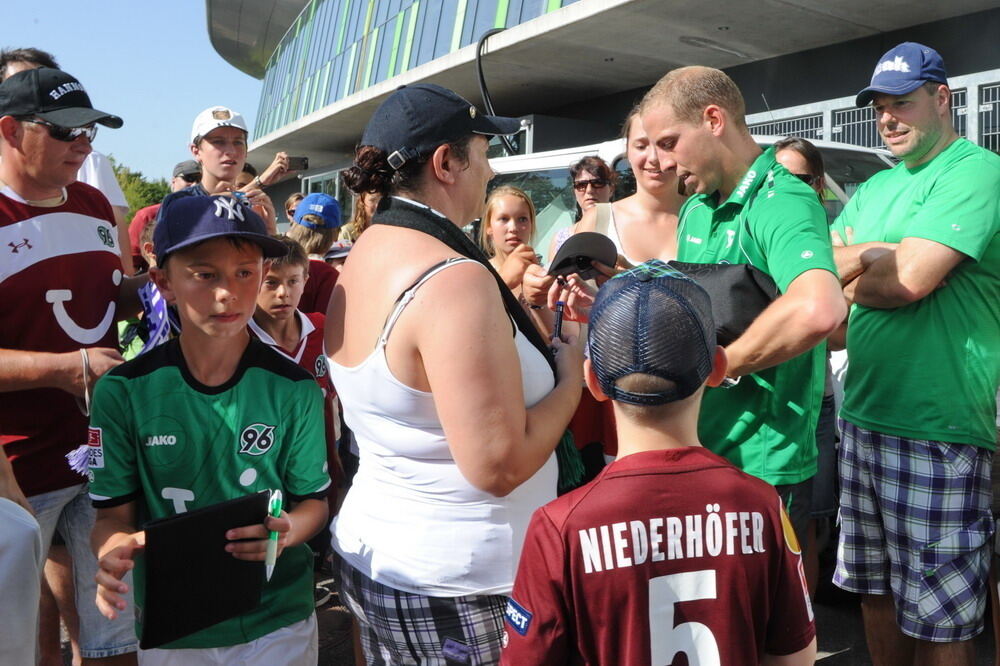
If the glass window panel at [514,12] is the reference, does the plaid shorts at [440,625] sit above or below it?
below

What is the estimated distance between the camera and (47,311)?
2797 millimetres

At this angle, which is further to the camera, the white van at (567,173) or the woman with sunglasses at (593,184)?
the white van at (567,173)

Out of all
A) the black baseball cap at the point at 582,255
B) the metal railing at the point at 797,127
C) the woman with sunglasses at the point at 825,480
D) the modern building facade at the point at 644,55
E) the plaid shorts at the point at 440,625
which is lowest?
the woman with sunglasses at the point at 825,480

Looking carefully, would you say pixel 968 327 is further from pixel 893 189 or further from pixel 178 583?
pixel 178 583

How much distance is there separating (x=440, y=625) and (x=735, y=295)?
109 cm

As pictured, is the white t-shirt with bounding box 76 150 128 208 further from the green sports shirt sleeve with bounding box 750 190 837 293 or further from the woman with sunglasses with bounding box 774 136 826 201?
the woman with sunglasses with bounding box 774 136 826 201

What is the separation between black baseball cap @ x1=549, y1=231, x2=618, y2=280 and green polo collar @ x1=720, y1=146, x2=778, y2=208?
0.38 m

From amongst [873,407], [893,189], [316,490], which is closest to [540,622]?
[316,490]

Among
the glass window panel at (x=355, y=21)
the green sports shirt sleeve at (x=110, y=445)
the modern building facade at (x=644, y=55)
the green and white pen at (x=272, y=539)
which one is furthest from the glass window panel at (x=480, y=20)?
the green and white pen at (x=272, y=539)

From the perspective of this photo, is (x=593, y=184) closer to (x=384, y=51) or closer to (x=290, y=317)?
(x=290, y=317)

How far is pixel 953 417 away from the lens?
2.88m

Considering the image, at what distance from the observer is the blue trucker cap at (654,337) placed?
1.59 m

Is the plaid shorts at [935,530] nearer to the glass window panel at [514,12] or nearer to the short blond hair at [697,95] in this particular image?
the short blond hair at [697,95]

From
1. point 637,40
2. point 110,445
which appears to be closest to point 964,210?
point 110,445
